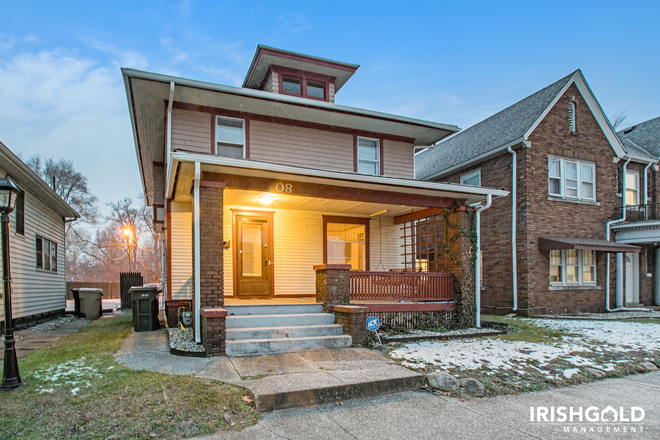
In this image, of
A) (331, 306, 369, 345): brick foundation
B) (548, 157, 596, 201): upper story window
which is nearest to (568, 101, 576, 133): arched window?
(548, 157, 596, 201): upper story window

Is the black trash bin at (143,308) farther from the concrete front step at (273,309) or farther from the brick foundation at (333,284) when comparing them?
the brick foundation at (333,284)

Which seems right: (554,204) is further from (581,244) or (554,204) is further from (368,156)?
(368,156)

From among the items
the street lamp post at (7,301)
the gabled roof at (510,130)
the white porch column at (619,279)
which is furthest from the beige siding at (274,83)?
the white porch column at (619,279)

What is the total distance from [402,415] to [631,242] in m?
14.1

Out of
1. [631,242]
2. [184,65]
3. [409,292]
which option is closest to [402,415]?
[409,292]

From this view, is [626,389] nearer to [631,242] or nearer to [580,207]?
[580,207]

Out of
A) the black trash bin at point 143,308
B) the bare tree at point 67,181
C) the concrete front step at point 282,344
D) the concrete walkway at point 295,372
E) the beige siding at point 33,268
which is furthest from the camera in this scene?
the bare tree at point 67,181

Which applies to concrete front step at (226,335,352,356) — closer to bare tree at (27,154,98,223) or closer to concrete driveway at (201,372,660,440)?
concrete driveway at (201,372,660,440)

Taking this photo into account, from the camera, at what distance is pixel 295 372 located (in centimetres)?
542

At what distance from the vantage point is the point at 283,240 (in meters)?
10.9

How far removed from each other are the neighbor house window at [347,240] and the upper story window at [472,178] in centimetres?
539

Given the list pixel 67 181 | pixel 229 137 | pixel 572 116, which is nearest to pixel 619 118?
pixel 572 116

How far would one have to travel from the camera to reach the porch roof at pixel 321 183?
7016 millimetres

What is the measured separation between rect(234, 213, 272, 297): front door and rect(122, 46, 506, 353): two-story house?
3cm
